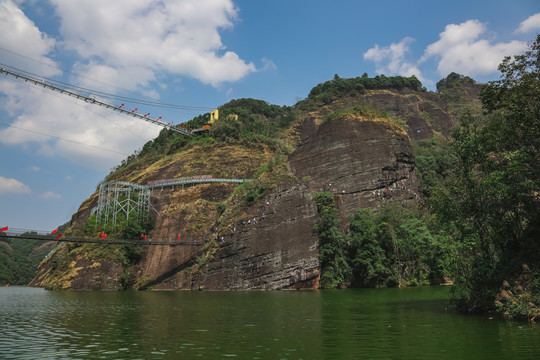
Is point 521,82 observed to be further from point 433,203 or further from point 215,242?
point 215,242

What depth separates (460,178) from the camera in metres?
18.0

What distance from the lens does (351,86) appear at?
4985 inches

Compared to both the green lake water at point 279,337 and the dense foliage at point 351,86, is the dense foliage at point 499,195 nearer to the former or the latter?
the green lake water at point 279,337

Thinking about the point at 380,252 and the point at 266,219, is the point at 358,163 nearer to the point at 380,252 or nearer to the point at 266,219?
the point at 380,252

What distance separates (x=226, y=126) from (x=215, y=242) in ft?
125

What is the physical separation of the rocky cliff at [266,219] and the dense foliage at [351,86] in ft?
206


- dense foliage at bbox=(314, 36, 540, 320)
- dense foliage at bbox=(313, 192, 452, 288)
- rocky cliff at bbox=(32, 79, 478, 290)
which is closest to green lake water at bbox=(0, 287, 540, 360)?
dense foliage at bbox=(314, 36, 540, 320)

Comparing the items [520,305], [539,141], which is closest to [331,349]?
[520,305]

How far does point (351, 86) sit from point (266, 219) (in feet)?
304

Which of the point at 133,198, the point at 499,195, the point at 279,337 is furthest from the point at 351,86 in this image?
the point at 279,337

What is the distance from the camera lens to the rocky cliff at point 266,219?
44.1 meters

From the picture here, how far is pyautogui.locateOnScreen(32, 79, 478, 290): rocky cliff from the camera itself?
44094mm

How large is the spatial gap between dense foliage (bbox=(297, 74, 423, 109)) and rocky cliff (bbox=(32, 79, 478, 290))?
62.8 m

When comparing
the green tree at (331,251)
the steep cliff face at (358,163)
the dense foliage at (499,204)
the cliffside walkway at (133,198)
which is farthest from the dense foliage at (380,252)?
the dense foliage at (499,204)
